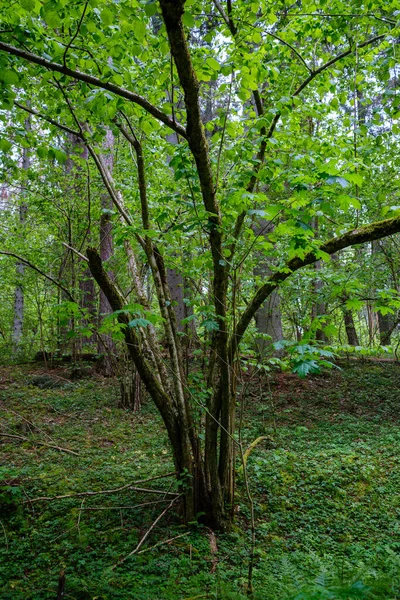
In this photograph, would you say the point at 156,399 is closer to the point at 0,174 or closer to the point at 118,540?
the point at 118,540

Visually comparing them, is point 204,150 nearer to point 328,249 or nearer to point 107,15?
point 107,15

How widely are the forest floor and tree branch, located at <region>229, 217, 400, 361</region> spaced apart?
163 cm

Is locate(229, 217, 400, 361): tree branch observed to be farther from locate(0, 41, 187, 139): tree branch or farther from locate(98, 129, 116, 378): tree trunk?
locate(98, 129, 116, 378): tree trunk

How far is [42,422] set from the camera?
6652 millimetres

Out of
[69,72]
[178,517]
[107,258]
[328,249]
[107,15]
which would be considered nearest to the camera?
[107,15]

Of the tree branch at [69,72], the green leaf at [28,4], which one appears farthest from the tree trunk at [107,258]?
the green leaf at [28,4]

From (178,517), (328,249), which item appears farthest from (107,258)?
(328,249)

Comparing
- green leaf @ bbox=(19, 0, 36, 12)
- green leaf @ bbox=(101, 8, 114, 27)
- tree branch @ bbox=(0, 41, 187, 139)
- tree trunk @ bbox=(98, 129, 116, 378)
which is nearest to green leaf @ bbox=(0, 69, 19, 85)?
tree branch @ bbox=(0, 41, 187, 139)

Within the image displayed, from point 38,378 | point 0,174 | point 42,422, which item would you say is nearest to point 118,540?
point 42,422

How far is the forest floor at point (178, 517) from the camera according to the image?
2.80 metres

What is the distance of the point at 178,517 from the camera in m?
3.72

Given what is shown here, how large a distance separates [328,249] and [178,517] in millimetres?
2748

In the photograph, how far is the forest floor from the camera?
280 centimetres

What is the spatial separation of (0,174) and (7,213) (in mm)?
7621
